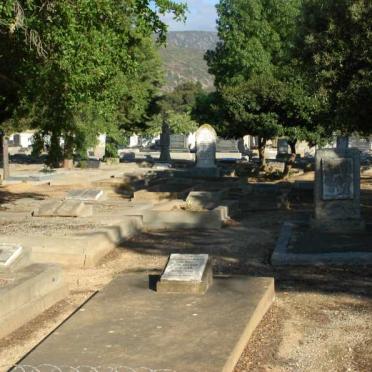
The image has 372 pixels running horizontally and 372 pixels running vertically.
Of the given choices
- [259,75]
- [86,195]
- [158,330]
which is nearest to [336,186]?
[86,195]

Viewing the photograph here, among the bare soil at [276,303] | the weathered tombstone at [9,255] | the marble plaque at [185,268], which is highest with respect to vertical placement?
the weathered tombstone at [9,255]

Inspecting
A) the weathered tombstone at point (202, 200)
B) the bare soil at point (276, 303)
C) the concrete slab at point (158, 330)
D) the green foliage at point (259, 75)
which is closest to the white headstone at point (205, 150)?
the green foliage at point (259, 75)

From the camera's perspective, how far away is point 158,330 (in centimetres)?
577

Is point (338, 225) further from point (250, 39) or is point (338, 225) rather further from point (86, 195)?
point (250, 39)

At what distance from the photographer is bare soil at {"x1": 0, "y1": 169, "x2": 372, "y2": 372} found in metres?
5.53

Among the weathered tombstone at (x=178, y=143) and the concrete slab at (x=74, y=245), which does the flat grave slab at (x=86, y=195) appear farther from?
the weathered tombstone at (x=178, y=143)

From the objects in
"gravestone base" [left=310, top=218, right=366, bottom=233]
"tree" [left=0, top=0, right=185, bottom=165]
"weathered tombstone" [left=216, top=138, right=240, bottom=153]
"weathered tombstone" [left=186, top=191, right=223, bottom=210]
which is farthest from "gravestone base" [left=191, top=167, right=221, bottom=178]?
"weathered tombstone" [left=216, top=138, right=240, bottom=153]

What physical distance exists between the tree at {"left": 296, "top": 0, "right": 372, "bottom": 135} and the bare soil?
10.0 feet

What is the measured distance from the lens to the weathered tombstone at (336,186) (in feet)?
41.2

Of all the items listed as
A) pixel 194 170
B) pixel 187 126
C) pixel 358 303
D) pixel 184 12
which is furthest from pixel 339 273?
pixel 187 126

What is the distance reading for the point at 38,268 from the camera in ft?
25.2

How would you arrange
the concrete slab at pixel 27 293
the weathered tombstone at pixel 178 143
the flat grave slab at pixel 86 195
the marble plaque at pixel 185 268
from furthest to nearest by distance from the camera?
the weathered tombstone at pixel 178 143, the flat grave slab at pixel 86 195, the marble plaque at pixel 185 268, the concrete slab at pixel 27 293

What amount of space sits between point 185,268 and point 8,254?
2.16 metres

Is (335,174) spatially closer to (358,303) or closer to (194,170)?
(358,303)
